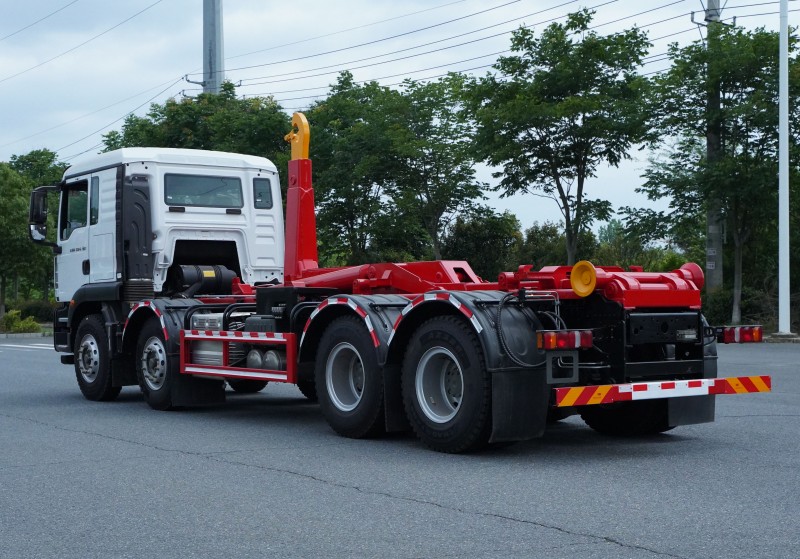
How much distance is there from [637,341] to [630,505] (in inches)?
85.4

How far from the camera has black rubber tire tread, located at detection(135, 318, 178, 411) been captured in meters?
12.4

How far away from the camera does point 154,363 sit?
41.9 ft

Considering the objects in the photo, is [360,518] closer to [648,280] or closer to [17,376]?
[648,280]

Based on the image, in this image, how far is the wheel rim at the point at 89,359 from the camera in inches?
545

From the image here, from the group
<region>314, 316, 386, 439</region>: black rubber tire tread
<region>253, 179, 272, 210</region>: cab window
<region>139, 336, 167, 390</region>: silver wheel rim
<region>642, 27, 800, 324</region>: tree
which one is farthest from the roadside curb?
<region>314, 316, 386, 439</region>: black rubber tire tread

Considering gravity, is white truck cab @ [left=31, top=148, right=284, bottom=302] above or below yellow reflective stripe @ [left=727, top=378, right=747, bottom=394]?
above

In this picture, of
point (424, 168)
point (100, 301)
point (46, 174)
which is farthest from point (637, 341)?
point (46, 174)

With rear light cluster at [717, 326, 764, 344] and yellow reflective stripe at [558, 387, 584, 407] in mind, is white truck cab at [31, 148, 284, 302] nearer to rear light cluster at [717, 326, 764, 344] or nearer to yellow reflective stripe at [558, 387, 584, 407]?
rear light cluster at [717, 326, 764, 344]

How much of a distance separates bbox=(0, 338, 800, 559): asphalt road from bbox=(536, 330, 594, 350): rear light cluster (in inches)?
35.0

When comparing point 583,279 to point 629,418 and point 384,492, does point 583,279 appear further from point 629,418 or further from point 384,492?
point 384,492

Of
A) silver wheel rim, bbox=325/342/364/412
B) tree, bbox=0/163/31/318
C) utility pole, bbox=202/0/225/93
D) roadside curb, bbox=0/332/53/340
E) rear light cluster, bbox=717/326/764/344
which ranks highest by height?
utility pole, bbox=202/0/225/93

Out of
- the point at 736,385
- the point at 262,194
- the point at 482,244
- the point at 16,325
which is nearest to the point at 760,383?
the point at 736,385

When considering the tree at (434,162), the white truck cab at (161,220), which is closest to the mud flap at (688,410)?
the white truck cab at (161,220)

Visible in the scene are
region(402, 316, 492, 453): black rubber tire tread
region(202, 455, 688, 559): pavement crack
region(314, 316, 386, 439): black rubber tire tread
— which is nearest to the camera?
region(202, 455, 688, 559): pavement crack
